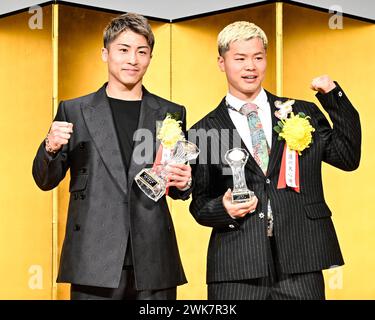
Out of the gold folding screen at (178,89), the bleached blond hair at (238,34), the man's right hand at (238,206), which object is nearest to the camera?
the man's right hand at (238,206)

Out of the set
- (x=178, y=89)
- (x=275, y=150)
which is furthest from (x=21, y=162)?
(x=275, y=150)

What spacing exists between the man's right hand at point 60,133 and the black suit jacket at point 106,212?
0.08 meters

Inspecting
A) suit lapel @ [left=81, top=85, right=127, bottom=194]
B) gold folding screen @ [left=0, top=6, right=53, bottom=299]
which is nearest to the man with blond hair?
suit lapel @ [left=81, top=85, right=127, bottom=194]

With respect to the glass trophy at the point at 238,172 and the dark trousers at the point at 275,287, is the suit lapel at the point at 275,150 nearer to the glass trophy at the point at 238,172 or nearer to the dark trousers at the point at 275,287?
the glass trophy at the point at 238,172

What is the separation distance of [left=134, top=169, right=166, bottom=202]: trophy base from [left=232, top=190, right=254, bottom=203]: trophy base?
29 cm

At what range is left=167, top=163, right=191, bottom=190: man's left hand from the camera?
Result: 3.68 meters

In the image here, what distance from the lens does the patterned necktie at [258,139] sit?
368 centimetres

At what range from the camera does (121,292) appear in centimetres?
365

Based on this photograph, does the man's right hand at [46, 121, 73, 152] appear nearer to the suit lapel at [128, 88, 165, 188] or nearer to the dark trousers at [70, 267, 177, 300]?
the suit lapel at [128, 88, 165, 188]

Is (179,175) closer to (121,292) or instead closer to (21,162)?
(121,292)

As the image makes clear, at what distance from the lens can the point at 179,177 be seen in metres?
3.68

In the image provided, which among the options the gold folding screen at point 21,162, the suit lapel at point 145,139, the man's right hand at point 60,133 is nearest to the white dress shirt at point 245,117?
the suit lapel at point 145,139

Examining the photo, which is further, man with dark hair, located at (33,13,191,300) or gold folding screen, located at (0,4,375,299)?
gold folding screen, located at (0,4,375,299)

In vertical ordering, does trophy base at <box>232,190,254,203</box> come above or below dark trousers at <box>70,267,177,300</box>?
above
